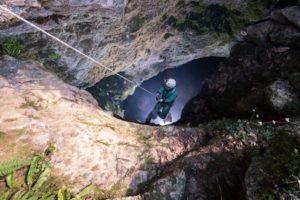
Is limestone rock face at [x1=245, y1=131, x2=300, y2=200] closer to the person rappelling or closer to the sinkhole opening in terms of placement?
the person rappelling

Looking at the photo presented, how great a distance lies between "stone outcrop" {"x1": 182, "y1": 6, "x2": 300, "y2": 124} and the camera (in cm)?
640

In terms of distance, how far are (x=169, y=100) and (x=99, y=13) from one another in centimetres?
429

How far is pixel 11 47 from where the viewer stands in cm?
548

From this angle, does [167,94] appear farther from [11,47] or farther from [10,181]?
[10,181]

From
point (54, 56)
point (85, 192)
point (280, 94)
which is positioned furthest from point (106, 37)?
Result: point (280, 94)

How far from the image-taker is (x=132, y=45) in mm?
8289

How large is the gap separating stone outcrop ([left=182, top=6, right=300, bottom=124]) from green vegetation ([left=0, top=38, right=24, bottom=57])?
658 cm

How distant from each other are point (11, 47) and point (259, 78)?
7570 mm

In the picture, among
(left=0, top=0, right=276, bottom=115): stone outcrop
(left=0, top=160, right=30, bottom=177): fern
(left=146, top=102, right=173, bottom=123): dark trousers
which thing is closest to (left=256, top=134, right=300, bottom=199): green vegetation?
(left=0, top=160, right=30, bottom=177): fern

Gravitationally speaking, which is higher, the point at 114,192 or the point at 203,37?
the point at 203,37

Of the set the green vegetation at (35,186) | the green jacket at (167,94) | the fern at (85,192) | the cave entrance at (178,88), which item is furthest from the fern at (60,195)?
the cave entrance at (178,88)

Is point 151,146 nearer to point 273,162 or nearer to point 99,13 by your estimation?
point 273,162

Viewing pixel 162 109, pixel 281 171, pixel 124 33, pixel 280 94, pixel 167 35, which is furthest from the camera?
pixel 162 109

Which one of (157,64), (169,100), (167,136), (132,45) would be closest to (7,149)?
(167,136)
